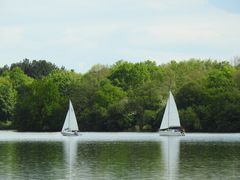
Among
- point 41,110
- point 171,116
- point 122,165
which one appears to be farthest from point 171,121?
point 122,165

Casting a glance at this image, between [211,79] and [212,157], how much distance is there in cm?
7031

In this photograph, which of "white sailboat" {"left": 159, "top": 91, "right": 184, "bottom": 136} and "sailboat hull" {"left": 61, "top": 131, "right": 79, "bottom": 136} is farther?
"sailboat hull" {"left": 61, "top": 131, "right": 79, "bottom": 136}

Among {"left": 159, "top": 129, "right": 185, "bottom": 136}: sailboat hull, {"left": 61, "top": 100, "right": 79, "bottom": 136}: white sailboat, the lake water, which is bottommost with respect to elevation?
the lake water

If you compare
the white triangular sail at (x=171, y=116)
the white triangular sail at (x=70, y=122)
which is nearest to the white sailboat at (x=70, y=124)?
the white triangular sail at (x=70, y=122)

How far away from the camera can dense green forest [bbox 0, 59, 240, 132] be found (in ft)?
383

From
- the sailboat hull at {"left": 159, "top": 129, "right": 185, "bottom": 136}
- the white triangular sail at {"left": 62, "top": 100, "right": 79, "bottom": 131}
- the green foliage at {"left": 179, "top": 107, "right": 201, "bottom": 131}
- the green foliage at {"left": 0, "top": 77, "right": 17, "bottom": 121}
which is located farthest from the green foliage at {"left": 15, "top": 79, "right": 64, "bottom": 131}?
the sailboat hull at {"left": 159, "top": 129, "right": 185, "bottom": 136}

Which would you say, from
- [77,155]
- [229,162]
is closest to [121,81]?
[77,155]

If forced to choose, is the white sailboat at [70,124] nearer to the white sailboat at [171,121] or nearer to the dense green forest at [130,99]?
the white sailboat at [171,121]

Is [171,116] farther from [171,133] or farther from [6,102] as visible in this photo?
[6,102]

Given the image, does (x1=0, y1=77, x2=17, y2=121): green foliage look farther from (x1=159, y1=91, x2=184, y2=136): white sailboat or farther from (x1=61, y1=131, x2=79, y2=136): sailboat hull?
(x1=159, y1=91, x2=184, y2=136): white sailboat

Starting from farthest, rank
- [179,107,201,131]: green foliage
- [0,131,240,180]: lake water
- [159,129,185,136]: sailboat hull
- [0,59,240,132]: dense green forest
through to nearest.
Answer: [0,59,240,132]: dense green forest, [179,107,201,131]: green foliage, [159,129,185,136]: sailboat hull, [0,131,240,180]: lake water

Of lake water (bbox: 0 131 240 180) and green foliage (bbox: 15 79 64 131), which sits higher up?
green foliage (bbox: 15 79 64 131)

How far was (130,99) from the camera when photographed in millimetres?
129750

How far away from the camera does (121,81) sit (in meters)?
147
